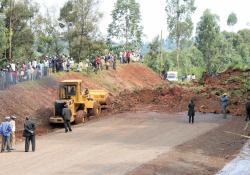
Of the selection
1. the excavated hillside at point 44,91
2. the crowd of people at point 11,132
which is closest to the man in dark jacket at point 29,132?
the crowd of people at point 11,132

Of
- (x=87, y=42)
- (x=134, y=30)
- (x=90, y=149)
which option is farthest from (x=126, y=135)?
(x=134, y=30)

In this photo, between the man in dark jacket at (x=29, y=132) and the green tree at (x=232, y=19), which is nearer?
the man in dark jacket at (x=29, y=132)

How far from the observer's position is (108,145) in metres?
27.8

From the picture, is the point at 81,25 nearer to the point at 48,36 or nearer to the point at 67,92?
the point at 48,36

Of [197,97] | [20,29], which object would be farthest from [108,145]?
[20,29]

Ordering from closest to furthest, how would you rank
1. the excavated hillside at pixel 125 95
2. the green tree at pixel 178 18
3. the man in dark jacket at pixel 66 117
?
the man in dark jacket at pixel 66 117
the excavated hillside at pixel 125 95
the green tree at pixel 178 18

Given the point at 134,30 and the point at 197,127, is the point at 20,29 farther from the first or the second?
the point at 134,30

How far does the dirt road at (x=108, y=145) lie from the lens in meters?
22.3

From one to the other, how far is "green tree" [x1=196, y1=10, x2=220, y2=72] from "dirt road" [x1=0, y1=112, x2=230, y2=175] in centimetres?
6112

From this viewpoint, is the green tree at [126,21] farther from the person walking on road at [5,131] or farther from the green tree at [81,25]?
the person walking on road at [5,131]

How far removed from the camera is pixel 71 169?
71.8ft

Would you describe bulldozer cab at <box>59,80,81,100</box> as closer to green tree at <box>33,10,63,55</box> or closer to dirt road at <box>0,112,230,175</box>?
dirt road at <box>0,112,230,175</box>

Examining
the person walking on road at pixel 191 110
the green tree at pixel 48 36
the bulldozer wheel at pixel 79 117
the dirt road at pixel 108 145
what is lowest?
the dirt road at pixel 108 145

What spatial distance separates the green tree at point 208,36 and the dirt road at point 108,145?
6112cm
